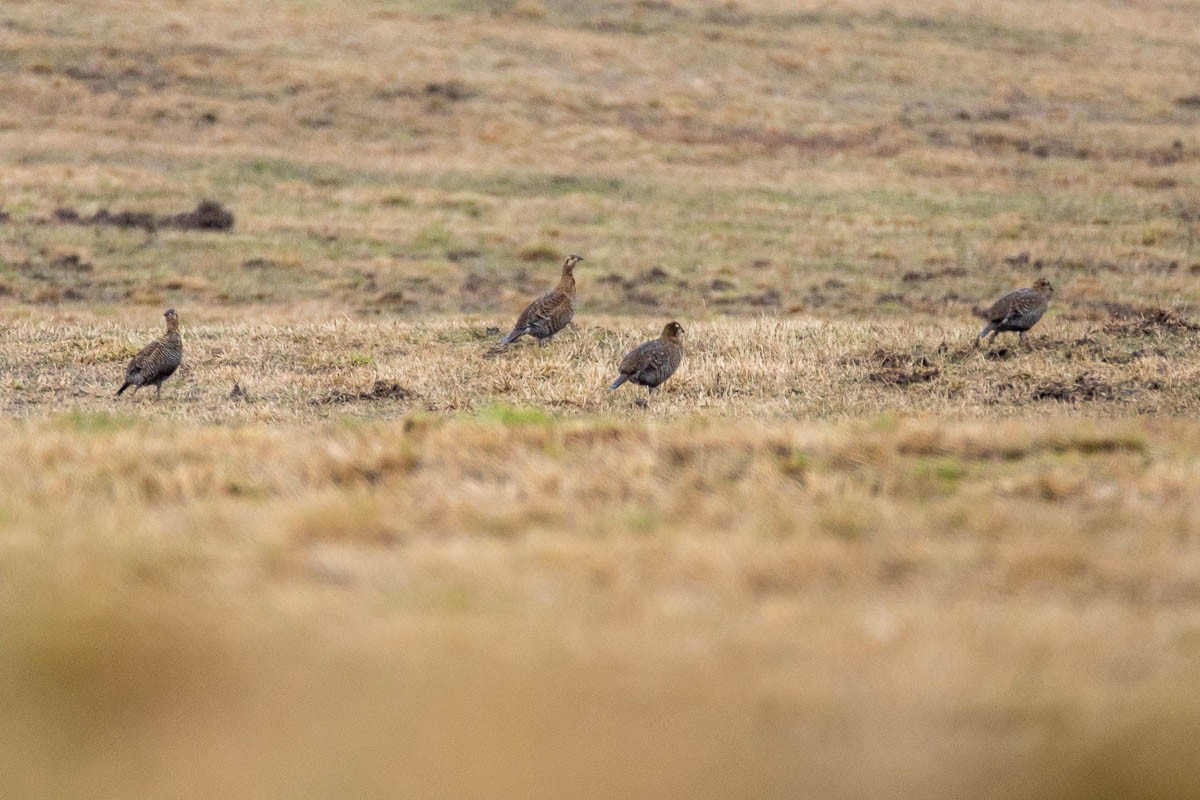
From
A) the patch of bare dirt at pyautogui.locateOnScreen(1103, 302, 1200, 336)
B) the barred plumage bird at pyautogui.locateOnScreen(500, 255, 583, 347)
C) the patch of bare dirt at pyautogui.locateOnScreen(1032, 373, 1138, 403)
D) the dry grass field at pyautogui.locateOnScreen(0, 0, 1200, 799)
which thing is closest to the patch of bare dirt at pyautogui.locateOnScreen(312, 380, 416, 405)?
the dry grass field at pyautogui.locateOnScreen(0, 0, 1200, 799)

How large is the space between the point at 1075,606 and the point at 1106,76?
6306 cm

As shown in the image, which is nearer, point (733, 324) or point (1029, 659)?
point (1029, 659)

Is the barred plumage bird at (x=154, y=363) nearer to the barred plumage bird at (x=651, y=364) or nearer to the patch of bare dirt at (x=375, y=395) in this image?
the patch of bare dirt at (x=375, y=395)

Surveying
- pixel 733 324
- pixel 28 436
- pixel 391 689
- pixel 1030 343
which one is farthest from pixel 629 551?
pixel 733 324

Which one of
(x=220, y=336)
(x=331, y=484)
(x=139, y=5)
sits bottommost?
(x=220, y=336)

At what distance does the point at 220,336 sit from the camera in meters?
17.6

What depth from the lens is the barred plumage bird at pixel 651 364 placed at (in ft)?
44.2

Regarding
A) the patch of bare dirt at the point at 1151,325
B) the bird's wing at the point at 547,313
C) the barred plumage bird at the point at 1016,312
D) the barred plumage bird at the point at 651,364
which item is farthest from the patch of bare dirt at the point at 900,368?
the bird's wing at the point at 547,313

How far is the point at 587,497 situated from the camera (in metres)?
7.32

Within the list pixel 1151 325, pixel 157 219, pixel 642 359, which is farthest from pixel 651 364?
pixel 157 219

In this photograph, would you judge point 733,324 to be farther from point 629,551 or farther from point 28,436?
point 629,551

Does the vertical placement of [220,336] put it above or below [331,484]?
below

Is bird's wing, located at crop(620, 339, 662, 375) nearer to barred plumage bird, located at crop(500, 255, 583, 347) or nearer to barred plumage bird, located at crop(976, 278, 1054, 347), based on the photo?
barred plumage bird, located at crop(500, 255, 583, 347)

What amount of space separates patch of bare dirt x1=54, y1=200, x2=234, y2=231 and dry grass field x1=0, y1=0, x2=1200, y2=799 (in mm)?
152
